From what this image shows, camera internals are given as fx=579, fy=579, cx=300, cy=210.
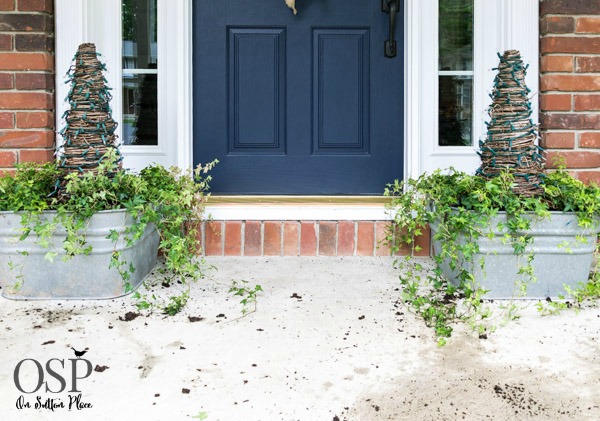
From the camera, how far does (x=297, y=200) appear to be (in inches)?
108

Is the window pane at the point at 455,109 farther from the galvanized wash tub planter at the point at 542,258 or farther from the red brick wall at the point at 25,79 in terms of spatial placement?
the red brick wall at the point at 25,79

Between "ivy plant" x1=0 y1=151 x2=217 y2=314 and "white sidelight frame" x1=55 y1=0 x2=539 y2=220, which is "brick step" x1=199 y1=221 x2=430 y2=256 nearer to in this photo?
"white sidelight frame" x1=55 y1=0 x2=539 y2=220

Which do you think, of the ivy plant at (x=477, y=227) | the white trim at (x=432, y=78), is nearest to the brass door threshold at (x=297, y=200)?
the white trim at (x=432, y=78)

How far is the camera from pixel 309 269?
2.46m

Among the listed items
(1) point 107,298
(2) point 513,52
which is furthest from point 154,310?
(2) point 513,52

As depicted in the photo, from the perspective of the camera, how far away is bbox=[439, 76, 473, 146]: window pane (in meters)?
2.80

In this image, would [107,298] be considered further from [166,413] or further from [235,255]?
[166,413]

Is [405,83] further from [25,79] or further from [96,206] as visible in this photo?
[25,79]

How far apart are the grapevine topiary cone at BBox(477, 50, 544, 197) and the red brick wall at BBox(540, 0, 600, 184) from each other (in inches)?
19.4

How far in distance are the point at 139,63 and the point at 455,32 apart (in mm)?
1527

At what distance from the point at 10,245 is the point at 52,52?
0.97m

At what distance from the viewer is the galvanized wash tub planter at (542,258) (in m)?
2.00

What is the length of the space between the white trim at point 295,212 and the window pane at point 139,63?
584 mm

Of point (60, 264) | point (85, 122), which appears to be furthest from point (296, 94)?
point (60, 264)
